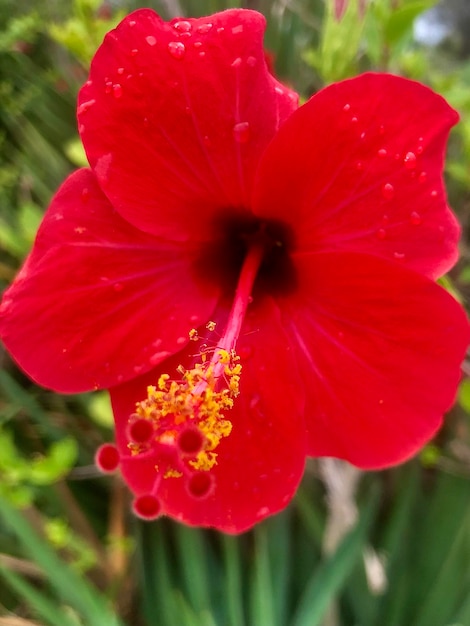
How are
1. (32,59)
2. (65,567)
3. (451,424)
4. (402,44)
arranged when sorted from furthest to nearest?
(32,59) → (451,424) → (65,567) → (402,44)

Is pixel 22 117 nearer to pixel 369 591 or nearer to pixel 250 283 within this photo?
pixel 250 283

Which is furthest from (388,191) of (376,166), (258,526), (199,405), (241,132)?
(258,526)

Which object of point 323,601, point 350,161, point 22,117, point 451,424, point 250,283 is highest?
point 350,161

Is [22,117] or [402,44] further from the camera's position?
[22,117]

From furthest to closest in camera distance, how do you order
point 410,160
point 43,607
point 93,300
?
point 43,607 < point 93,300 < point 410,160

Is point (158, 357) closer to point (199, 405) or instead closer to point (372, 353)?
point (199, 405)

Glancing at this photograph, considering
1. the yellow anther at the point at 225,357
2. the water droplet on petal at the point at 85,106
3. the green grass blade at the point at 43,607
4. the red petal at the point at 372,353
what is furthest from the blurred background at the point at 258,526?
the water droplet on petal at the point at 85,106

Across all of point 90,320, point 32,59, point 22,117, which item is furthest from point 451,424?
point 32,59
